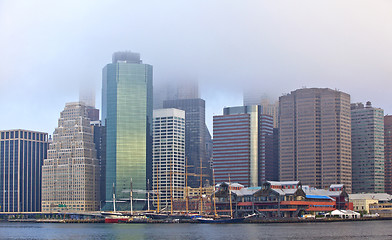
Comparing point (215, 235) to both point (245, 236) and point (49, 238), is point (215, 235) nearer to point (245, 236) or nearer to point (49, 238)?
point (245, 236)

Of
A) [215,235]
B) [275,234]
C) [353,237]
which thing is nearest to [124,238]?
[215,235]

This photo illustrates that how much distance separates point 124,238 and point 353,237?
184ft

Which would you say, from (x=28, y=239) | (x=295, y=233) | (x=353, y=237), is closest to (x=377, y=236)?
(x=353, y=237)

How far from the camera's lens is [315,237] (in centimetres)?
16975

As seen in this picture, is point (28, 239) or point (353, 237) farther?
point (28, 239)

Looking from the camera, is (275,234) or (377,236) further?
(275,234)

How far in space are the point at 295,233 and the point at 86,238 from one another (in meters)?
54.0

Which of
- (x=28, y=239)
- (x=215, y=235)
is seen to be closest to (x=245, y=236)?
(x=215, y=235)

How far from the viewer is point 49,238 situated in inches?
7318

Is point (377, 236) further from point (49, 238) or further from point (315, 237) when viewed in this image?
point (49, 238)

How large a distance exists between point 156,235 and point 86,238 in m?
18.8

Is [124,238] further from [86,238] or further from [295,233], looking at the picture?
[295,233]

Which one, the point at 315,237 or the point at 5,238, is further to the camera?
the point at 5,238

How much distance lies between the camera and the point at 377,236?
171 m
